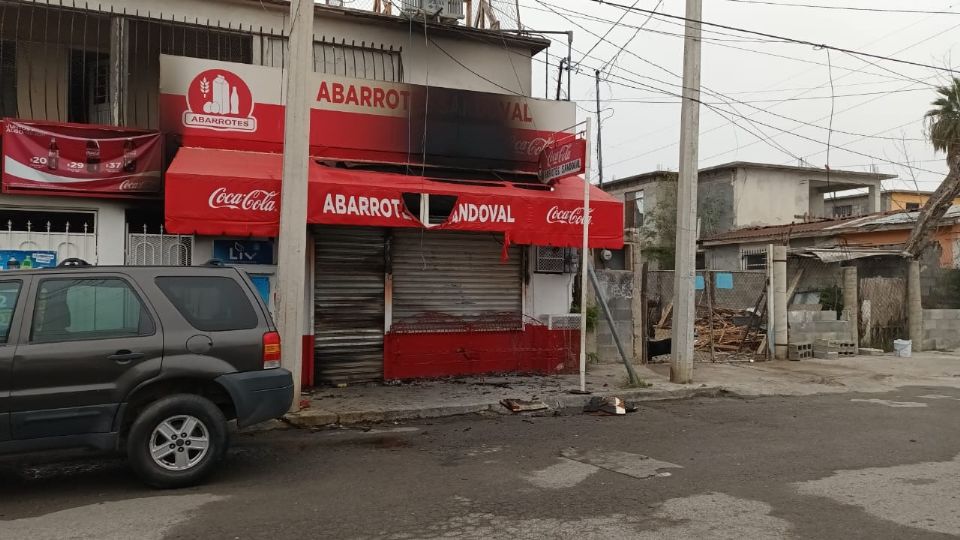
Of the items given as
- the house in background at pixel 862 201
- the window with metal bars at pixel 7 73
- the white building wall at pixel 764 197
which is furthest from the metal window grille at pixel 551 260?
the house in background at pixel 862 201

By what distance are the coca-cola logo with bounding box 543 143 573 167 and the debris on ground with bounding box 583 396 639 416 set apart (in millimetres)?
3438

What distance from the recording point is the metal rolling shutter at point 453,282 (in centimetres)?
1093

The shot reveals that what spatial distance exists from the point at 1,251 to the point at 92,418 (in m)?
4.68

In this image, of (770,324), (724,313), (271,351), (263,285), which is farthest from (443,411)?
(724,313)

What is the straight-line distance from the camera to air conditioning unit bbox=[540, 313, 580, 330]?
11664 mm

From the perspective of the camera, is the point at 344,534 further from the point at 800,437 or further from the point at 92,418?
the point at 800,437

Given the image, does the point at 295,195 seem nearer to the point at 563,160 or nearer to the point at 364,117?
the point at 364,117

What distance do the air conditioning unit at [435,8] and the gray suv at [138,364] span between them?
6.83 m

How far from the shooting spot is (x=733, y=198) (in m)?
31.2

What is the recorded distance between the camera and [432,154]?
1098cm

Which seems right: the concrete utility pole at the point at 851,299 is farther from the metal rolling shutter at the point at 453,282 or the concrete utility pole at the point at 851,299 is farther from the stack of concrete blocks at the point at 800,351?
the metal rolling shutter at the point at 453,282

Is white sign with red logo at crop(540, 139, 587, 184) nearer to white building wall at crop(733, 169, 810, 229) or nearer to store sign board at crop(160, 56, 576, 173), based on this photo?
store sign board at crop(160, 56, 576, 173)

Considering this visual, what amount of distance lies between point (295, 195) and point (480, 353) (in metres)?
4.33

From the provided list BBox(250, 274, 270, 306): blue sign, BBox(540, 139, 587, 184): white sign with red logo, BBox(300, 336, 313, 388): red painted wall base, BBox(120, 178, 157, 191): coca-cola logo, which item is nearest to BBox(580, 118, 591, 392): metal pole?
BBox(540, 139, 587, 184): white sign with red logo
